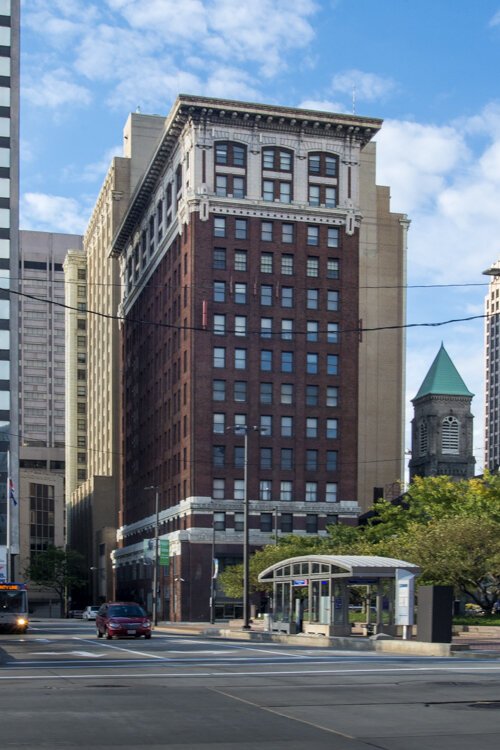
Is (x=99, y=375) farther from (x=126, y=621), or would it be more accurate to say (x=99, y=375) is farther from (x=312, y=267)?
(x=126, y=621)

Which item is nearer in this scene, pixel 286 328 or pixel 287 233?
pixel 286 328

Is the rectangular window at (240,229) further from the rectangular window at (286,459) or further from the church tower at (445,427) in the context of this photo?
the church tower at (445,427)

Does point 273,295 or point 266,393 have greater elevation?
point 273,295

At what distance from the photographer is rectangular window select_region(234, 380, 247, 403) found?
100 metres

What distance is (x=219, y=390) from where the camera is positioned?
9988 cm

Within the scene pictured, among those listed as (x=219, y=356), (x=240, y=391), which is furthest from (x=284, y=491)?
(x=219, y=356)

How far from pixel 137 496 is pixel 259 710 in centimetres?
11152

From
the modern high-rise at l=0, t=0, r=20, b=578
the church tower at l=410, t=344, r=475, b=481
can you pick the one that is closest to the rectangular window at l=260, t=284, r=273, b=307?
the modern high-rise at l=0, t=0, r=20, b=578

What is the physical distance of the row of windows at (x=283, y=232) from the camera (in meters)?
101

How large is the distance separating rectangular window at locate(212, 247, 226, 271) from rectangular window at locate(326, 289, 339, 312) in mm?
9724

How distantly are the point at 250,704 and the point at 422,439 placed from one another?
15490cm

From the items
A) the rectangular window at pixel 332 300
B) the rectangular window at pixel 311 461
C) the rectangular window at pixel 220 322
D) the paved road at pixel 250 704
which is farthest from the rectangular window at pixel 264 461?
the paved road at pixel 250 704

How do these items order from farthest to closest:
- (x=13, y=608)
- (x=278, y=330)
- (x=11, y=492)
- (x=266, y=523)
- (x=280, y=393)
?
(x=280, y=393), (x=278, y=330), (x=266, y=523), (x=11, y=492), (x=13, y=608)

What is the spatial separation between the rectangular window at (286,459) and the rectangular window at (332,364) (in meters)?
7.79
